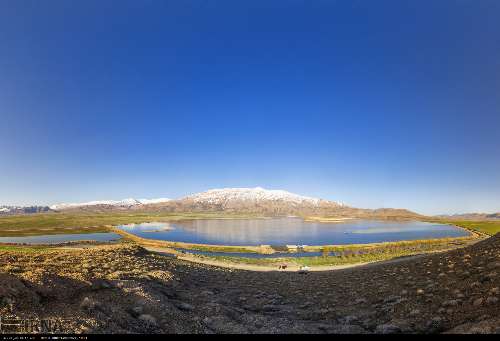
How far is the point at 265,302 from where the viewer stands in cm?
2386

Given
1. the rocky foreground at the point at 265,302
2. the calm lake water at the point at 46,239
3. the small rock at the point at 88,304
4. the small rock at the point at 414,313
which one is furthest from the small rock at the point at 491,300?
the calm lake water at the point at 46,239

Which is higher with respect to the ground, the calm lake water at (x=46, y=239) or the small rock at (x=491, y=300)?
the small rock at (x=491, y=300)

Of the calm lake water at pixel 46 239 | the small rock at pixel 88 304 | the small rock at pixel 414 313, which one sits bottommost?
the calm lake water at pixel 46 239

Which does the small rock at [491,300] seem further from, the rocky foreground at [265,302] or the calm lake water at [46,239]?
the calm lake water at [46,239]

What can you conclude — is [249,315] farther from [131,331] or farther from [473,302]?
[473,302]

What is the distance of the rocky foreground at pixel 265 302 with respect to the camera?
1373cm

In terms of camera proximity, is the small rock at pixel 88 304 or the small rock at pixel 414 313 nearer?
the small rock at pixel 88 304

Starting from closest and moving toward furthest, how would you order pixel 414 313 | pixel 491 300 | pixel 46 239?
pixel 491 300, pixel 414 313, pixel 46 239

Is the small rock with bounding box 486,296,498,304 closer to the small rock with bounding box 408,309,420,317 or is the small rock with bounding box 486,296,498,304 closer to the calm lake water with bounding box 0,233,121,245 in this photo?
the small rock with bounding box 408,309,420,317

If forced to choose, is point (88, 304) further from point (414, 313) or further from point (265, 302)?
point (414, 313)

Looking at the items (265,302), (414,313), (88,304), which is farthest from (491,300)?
(88,304)

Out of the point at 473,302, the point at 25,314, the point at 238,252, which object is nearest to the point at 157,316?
the point at 25,314

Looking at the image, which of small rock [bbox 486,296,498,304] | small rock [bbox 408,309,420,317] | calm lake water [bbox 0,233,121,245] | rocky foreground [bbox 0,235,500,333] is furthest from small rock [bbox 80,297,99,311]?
calm lake water [bbox 0,233,121,245]

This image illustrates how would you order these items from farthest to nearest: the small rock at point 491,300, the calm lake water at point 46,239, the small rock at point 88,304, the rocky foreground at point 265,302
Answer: the calm lake water at point 46,239 → the small rock at point 491,300 → the small rock at point 88,304 → the rocky foreground at point 265,302
